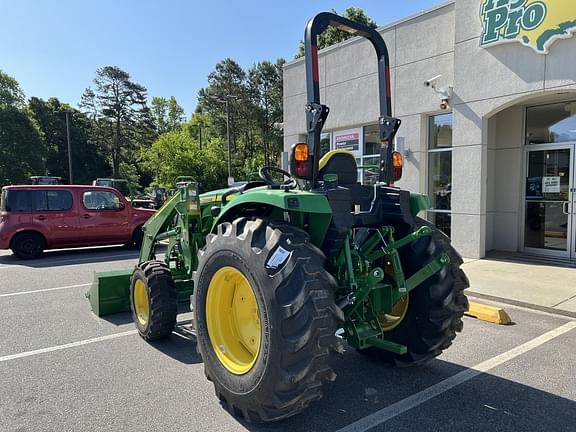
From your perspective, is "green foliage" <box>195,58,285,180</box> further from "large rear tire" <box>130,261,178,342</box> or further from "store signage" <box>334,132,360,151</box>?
"large rear tire" <box>130,261,178,342</box>

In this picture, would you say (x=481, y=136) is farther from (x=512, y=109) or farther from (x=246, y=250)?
(x=246, y=250)

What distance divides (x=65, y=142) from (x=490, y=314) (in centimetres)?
5582

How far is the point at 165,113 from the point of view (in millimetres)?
66000

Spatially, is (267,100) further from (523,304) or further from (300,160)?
(300,160)

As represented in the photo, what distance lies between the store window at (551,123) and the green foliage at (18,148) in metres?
37.5

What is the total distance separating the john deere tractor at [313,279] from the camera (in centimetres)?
262

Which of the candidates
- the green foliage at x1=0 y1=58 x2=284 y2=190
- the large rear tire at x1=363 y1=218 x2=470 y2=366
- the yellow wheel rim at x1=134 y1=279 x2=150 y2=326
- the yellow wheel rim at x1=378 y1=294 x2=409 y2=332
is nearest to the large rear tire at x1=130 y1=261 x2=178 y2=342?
the yellow wheel rim at x1=134 y1=279 x2=150 y2=326

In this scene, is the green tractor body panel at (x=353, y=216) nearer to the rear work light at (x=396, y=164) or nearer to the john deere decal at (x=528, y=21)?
the rear work light at (x=396, y=164)

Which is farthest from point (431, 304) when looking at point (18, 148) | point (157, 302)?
point (18, 148)

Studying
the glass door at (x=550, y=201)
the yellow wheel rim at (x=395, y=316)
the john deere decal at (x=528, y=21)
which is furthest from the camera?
the glass door at (x=550, y=201)

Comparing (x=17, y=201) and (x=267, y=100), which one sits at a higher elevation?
(x=267, y=100)

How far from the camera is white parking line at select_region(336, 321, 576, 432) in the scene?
2.99m

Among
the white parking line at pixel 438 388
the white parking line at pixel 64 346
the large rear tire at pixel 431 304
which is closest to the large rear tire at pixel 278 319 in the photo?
the white parking line at pixel 438 388

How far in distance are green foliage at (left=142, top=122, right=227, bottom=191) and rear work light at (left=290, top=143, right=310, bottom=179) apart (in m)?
33.3
